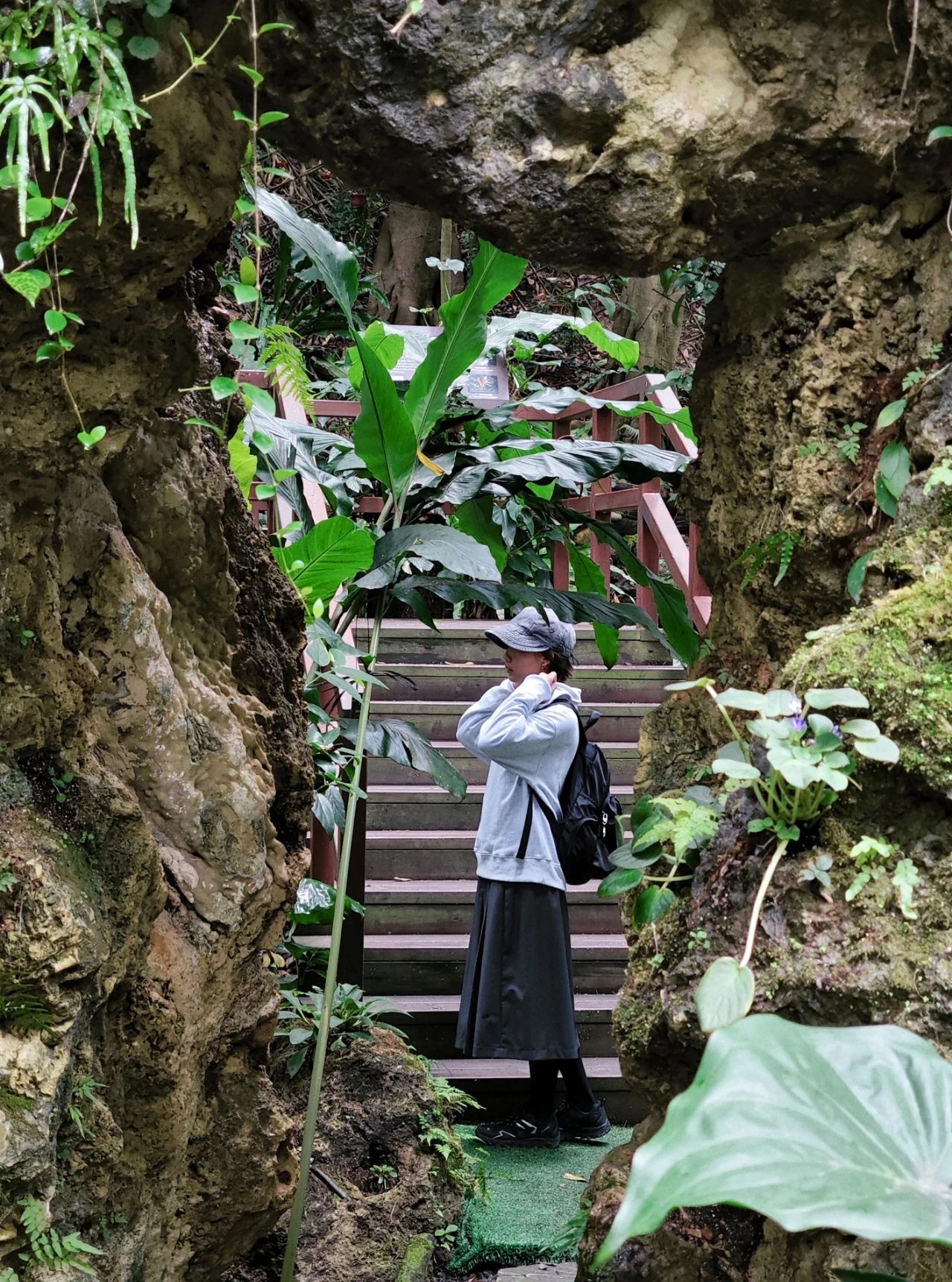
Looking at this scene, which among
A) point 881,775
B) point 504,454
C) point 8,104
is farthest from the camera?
point 504,454

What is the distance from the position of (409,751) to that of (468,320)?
4.45 feet

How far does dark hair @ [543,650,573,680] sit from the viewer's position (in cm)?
437

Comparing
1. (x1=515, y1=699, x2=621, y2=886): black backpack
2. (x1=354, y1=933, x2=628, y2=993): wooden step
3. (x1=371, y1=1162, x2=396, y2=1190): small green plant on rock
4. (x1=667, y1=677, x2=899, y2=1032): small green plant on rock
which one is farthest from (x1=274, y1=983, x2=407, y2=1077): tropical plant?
(x1=667, y1=677, x2=899, y2=1032): small green plant on rock

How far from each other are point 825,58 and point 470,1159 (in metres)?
3.31

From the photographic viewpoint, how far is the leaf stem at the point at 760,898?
173cm

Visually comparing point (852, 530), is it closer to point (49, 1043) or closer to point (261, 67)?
point (261, 67)

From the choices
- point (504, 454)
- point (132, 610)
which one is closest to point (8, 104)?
point (132, 610)

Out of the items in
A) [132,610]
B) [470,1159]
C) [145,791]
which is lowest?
[470,1159]

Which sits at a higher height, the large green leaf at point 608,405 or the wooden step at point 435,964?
the large green leaf at point 608,405

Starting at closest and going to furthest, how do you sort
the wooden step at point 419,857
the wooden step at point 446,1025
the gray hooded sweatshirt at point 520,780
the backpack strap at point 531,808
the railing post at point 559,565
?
the gray hooded sweatshirt at point 520,780 → the backpack strap at point 531,808 → the wooden step at point 446,1025 → the wooden step at point 419,857 → the railing post at point 559,565

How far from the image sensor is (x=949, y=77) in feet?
6.79

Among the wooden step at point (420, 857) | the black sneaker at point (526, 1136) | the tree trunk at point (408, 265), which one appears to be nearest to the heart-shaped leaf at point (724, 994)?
the black sneaker at point (526, 1136)

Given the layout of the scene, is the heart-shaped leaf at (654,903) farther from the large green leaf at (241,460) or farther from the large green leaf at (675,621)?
the large green leaf at (241,460)

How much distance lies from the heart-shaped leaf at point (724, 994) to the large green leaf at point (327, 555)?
6.29 feet
